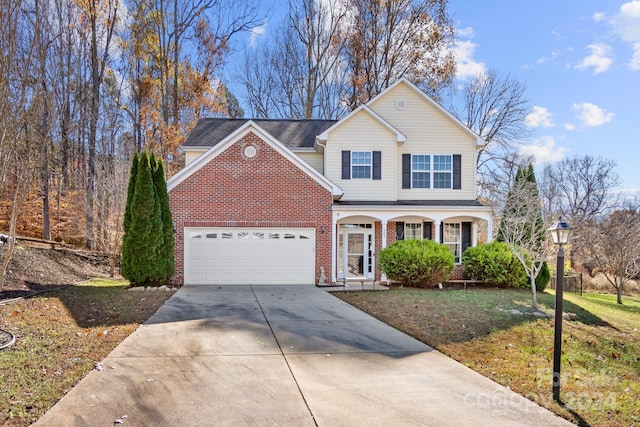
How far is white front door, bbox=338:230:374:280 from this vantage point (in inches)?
664

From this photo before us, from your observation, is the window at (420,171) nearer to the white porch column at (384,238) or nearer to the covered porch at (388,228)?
the covered porch at (388,228)

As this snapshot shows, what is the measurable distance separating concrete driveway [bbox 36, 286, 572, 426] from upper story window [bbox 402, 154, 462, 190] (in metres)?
10.2

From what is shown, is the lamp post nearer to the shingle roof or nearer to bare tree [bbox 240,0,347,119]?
the shingle roof

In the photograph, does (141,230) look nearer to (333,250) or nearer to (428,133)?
(333,250)

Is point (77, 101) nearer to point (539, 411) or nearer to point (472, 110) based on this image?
point (472, 110)

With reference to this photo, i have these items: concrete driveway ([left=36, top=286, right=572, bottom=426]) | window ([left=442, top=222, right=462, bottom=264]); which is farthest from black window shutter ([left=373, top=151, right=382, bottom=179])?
concrete driveway ([left=36, top=286, right=572, bottom=426])

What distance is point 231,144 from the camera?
1502 centimetres

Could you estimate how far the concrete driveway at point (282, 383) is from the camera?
4.25 m

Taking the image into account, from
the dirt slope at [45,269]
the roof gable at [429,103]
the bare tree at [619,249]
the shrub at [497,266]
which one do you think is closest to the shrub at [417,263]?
the shrub at [497,266]

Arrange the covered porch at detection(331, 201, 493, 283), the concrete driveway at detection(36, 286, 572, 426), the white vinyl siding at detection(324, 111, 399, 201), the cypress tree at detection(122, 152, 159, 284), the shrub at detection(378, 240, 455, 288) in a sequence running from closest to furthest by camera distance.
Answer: the concrete driveway at detection(36, 286, 572, 426) → the cypress tree at detection(122, 152, 159, 284) → the shrub at detection(378, 240, 455, 288) → the covered porch at detection(331, 201, 493, 283) → the white vinyl siding at detection(324, 111, 399, 201)

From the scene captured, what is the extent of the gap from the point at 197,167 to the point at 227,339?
8883 millimetres

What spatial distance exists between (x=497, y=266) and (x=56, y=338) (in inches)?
524

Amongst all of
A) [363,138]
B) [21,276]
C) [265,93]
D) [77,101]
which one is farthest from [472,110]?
[21,276]

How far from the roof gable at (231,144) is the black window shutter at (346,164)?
172 centimetres
